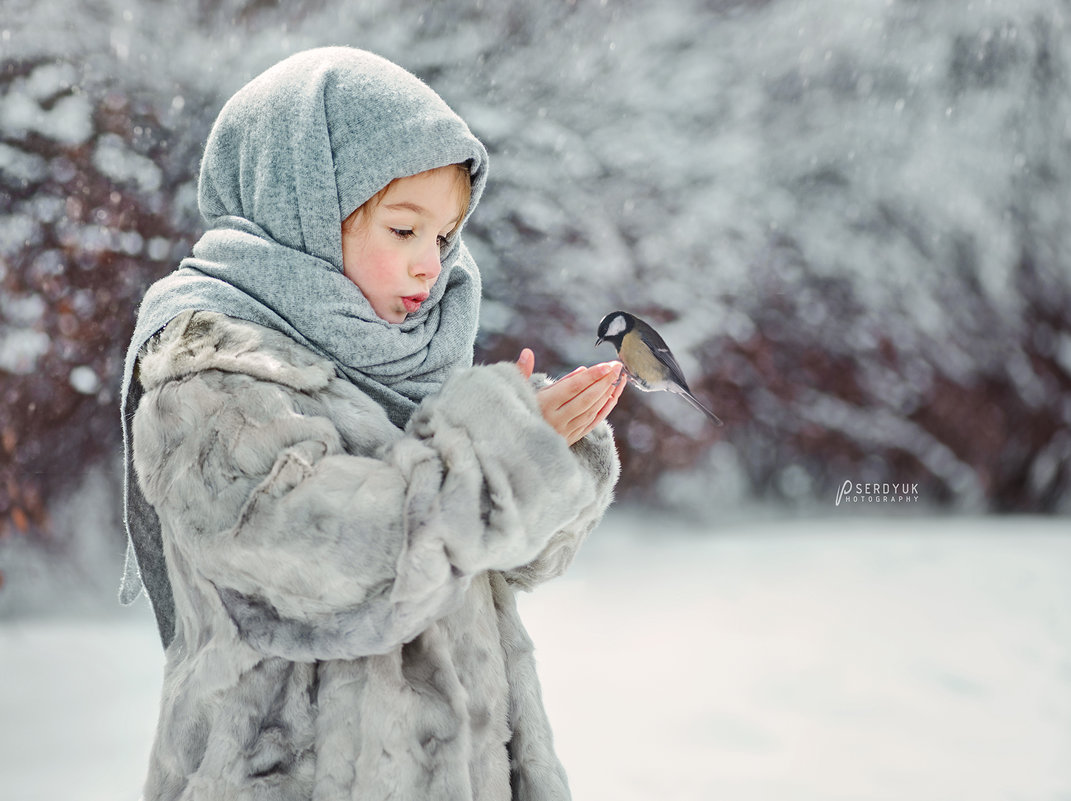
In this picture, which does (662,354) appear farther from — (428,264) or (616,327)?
(428,264)

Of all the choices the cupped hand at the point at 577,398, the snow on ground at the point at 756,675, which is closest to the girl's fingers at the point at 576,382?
the cupped hand at the point at 577,398

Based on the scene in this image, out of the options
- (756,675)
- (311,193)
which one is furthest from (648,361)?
(756,675)

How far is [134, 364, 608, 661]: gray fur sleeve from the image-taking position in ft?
2.09

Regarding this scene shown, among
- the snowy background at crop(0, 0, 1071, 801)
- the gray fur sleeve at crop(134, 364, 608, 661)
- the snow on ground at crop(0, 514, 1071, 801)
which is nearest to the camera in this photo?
the gray fur sleeve at crop(134, 364, 608, 661)

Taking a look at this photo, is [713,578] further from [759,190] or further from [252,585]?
[252,585]

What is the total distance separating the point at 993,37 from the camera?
3.55m

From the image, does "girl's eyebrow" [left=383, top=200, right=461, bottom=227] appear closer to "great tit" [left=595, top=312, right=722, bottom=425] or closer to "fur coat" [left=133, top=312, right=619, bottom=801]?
"fur coat" [left=133, top=312, right=619, bottom=801]

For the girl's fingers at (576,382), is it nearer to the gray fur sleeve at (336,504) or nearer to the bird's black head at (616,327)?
the gray fur sleeve at (336,504)

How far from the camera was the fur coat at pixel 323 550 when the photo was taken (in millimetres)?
641

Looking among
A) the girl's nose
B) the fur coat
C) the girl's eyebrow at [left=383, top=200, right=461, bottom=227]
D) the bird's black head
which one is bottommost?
the fur coat

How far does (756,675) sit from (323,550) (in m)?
1.93

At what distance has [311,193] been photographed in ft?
2.45

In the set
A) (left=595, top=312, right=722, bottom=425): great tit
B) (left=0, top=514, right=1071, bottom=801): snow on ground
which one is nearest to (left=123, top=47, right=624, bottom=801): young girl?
(left=595, top=312, right=722, bottom=425): great tit

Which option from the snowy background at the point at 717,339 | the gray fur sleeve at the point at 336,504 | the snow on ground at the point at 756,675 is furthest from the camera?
the snowy background at the point at 717,339
